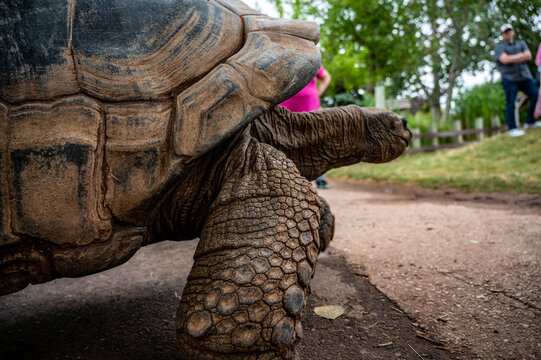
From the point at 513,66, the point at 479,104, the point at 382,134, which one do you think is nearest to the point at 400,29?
the point at 479,104

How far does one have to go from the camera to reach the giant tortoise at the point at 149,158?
1.26 meters

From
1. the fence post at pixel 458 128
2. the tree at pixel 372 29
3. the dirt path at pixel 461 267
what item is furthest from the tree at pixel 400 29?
the dirt path at pixel 461 267

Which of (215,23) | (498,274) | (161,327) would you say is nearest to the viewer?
(215,23)

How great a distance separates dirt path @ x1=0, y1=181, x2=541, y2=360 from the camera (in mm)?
1513

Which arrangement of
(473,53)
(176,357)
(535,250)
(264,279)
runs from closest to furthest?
(264,279) → (176,357) → (535,250) → (473,53)

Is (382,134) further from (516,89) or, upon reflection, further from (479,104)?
(479,104)

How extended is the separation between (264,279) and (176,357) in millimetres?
585

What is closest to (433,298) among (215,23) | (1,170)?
(215,23)

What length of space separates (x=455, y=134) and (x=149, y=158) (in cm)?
1301

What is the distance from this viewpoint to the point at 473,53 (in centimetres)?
2075

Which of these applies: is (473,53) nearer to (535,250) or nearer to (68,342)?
(535,250)

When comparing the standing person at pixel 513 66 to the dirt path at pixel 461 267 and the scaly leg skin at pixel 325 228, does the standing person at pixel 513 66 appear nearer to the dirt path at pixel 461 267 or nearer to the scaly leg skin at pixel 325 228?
the dirt path at pixel 461 267

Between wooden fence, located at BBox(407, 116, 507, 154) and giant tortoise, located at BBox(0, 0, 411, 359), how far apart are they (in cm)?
1145

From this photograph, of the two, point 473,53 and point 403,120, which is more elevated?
point 473,53
